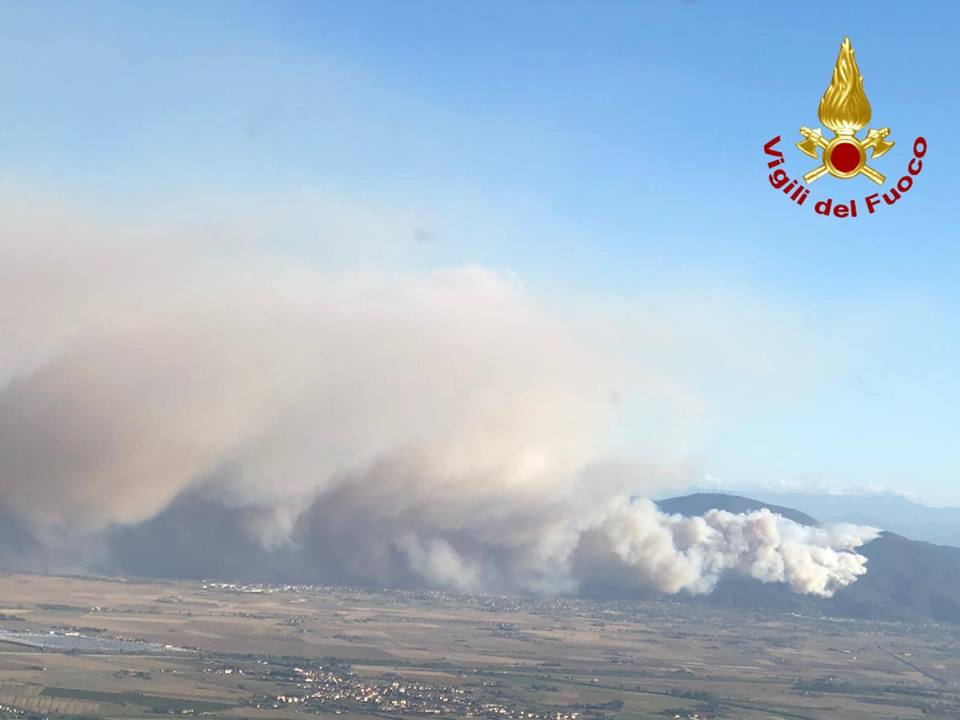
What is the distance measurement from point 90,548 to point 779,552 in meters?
94.5

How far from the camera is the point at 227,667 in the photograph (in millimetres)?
99750

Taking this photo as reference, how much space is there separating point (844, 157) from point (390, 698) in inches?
2452

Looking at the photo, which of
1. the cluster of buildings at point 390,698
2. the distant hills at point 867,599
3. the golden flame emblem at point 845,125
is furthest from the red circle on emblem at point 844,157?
the distant hills at point 867,599

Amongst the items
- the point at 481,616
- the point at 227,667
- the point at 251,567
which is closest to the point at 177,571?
the point at 251,567

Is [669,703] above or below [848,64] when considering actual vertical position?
below

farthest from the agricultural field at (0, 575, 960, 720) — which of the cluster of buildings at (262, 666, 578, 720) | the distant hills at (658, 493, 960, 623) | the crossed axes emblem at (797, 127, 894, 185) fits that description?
the crossed axes emblem at (797, 127, 894, 185)

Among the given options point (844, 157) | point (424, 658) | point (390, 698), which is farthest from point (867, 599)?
point (844, 157)

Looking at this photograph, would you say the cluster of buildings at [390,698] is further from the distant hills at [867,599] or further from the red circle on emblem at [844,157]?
the distant hills at [867,599]

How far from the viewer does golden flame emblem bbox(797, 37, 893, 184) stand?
1455 inches

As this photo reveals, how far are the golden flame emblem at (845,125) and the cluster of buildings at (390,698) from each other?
5602 centimetres

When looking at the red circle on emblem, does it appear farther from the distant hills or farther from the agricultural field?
the distant hills

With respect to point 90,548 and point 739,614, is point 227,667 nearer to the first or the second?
point 90,548

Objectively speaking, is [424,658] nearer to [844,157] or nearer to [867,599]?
[844,157]

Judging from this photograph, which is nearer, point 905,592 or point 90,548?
point 90,548
